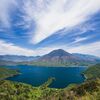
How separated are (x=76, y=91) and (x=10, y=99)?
6234cm

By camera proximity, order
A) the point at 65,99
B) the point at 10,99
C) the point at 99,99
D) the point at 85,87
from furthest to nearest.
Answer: the point at 10,99 → the point at 85,87 → the point at 65,99 → the point at 99,99

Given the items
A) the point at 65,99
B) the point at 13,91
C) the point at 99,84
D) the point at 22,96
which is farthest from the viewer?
the point at 13,91

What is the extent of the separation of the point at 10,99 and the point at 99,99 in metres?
113

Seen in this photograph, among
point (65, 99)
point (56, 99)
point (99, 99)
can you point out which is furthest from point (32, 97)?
point (99, 99)

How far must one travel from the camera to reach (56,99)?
396ft

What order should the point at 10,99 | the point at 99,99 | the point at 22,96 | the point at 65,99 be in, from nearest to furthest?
the point at 99,99 → the point at 65,99 → the point at 10,99 → the point at 22,96

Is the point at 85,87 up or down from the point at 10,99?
up

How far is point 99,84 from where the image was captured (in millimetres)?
118000

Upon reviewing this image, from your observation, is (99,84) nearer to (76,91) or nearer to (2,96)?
(76,91)

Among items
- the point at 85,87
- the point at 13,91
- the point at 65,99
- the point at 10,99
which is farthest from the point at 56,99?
the point at 13,91

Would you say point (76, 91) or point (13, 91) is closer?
point (76, 91)

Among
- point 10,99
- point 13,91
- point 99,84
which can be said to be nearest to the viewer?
point 99,84

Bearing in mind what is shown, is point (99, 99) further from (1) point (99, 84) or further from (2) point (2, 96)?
(2) point (2, 96)

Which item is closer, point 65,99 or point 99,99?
point 99,99
